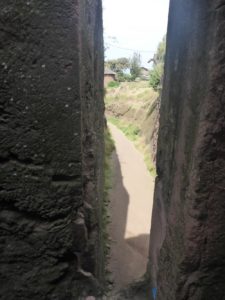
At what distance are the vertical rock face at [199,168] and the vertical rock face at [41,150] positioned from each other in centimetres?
50

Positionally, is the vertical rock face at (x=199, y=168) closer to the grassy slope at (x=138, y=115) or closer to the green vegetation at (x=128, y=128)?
the grassy slope at (x=138, y=115)

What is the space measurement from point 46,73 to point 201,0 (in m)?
0.73

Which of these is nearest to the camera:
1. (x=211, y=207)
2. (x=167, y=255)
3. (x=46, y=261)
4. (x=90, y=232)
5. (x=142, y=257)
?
(x=211, y=207)

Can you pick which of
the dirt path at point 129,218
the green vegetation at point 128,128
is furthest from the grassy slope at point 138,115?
the dirt path at point 129,218

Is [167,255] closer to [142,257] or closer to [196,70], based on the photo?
[196,70]

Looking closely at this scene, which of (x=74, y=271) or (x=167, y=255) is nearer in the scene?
(x=74, y=271)

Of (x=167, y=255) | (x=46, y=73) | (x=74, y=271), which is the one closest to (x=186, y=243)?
(x=167, y=255)

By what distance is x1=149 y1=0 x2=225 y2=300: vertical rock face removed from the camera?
4.06ft

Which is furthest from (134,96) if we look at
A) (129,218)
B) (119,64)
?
(119,64)

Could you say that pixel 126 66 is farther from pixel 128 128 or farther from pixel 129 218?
pixel 129 218

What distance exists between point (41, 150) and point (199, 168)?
27.5 inches

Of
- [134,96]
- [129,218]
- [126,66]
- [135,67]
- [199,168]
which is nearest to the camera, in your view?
[199,168]

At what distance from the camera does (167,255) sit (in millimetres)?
1712

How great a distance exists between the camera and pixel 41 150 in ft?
4.42
